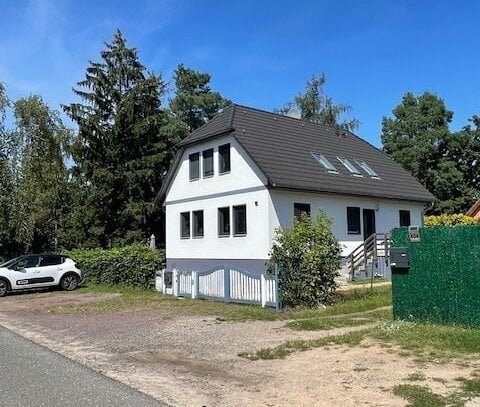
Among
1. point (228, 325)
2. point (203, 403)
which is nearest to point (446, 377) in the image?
point (203, 403)

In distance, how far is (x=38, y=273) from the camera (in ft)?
82.7

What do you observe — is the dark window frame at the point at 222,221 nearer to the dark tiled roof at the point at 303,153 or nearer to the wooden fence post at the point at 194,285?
the dark tiled roof at the point at 303,153

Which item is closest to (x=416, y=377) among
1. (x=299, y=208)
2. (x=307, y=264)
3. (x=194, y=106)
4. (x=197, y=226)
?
(x=307, y=264)

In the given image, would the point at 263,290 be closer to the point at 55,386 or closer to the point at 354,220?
the point at 55,386

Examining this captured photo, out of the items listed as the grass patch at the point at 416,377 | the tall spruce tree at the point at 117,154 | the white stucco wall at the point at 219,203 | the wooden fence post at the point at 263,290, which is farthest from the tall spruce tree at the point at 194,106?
the grass patch at the point at 416,377

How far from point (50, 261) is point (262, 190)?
32.9 ft

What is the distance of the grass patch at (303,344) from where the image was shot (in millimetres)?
9703

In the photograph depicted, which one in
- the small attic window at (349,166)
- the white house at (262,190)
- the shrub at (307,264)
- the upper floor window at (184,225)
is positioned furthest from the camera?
the upper floor window at (184,225)

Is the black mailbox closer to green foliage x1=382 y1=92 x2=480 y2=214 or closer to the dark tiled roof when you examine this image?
the dark tiled roof

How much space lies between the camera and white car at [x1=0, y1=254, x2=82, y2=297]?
24.7 metres

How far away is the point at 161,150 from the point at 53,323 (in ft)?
84.8

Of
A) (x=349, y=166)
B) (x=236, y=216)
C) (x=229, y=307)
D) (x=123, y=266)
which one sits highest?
(x=349, y=166)

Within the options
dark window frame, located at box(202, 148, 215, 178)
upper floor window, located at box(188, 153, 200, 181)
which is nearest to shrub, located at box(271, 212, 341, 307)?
dark window frame, located at box(202, 148, 215, 178)

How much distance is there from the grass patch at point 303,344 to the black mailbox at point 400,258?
1.47 metres
